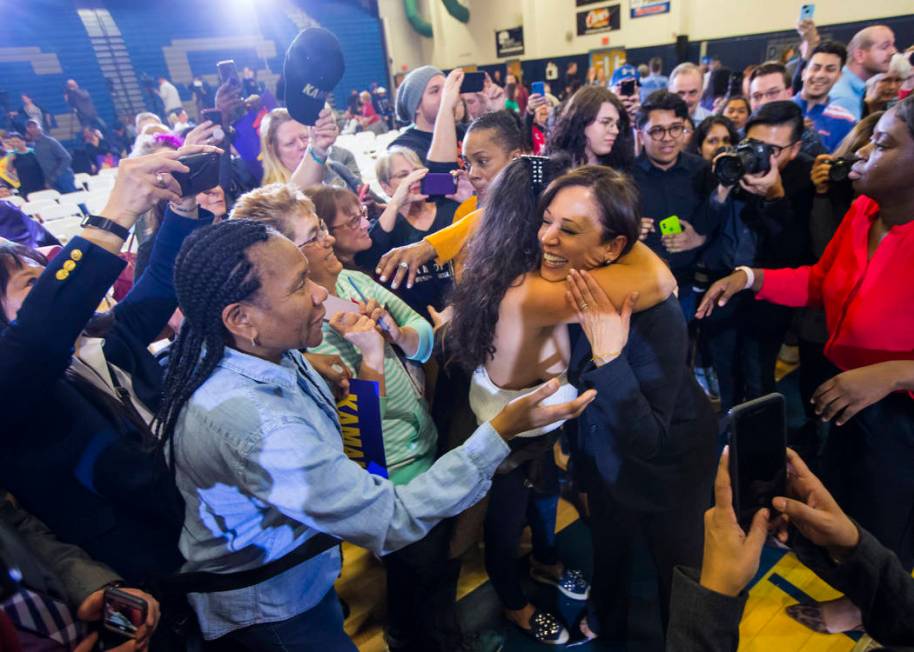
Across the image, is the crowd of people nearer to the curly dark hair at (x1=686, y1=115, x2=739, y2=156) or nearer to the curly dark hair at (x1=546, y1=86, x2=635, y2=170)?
the curly dark hair at (x1=546, y1=86, x2=635, y2=170)

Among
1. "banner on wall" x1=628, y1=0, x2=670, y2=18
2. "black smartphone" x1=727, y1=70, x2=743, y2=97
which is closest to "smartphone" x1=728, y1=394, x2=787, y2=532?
"black smartphone" x1=727, y1=70, x2=743, y2=97

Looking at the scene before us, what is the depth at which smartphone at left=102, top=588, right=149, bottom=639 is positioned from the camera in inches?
39.3

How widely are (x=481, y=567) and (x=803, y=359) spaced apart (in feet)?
5.26

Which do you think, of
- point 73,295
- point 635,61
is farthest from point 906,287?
point 635,61

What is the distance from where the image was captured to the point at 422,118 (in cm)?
305

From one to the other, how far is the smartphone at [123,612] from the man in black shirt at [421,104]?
2.40 meters

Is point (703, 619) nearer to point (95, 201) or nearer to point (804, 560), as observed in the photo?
point (804, 560)

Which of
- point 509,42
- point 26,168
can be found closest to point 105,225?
point 26,168

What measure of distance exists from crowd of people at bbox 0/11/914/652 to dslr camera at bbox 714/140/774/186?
0.01m

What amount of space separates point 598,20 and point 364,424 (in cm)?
1341

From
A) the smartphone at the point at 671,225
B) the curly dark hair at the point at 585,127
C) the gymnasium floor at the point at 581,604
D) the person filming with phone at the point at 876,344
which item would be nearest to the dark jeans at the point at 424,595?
the gymnasium floor at the point at 581,604

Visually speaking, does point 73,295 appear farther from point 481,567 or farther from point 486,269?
point 481,567

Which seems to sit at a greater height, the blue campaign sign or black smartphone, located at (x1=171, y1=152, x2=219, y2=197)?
black smartphone, located at (x1=171, y1=152, x2=219, y2=197)

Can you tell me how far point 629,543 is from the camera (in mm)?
1523
